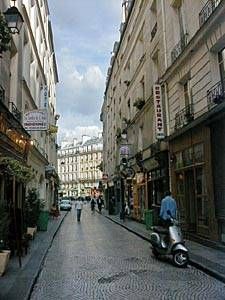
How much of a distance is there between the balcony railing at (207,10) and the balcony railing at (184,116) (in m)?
3.22

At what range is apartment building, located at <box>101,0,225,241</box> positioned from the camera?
41.5ft

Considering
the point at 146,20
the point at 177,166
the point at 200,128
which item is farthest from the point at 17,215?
the point at 146,20

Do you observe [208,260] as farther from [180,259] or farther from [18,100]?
[18,100]

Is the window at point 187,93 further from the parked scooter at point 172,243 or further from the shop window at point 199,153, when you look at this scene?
the parked scooter at point 172,243

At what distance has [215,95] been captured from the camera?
12.6m

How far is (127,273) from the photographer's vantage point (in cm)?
914

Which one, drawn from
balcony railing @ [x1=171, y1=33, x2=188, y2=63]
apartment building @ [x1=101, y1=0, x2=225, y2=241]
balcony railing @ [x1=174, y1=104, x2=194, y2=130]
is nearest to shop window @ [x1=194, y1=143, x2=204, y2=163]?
apartment building @ [x1=101, y1=0, x2=225, y2=241]

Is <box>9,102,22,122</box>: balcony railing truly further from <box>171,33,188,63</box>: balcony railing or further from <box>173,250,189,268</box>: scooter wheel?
<box>173,250,189,268</box>: scooter wheel

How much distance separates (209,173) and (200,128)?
170cm

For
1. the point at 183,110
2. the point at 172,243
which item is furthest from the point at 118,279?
the point at 183,110

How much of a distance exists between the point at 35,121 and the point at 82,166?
104 metres

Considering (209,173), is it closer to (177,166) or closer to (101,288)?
(177,166)

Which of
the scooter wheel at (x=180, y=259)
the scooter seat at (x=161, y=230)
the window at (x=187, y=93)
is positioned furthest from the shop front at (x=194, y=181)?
the scooter wheel at (x=180, y=259)

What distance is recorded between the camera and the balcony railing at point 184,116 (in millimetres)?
15118
